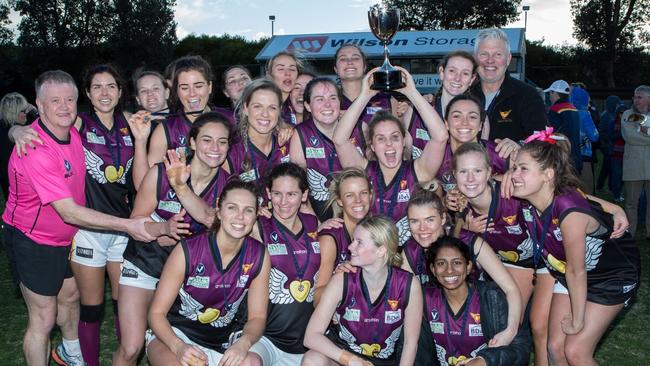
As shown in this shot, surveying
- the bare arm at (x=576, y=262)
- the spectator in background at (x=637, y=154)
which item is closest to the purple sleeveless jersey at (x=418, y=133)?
the bare arm at (x=576, y=262)

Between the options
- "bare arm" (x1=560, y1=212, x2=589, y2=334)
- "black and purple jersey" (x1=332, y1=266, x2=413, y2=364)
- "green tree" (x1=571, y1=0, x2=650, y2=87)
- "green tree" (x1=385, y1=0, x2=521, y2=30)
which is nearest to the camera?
"bare arm" (x1=560, y1=212, x2=589, y2=334)

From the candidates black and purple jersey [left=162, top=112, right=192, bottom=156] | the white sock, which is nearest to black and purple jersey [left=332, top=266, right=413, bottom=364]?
black and purple jersey [left=162, top=112, right=192, bottom=156]

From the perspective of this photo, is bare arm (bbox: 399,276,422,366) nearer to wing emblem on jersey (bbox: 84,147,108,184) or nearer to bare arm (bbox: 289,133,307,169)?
bare arm (bbox: 289,133,307,169)

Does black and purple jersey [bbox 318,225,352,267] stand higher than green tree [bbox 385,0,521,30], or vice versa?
green tree [bbox 385,0,521,30]

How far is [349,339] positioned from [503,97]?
2.17 meters

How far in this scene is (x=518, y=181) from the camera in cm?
337

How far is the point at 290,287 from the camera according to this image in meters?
3.71

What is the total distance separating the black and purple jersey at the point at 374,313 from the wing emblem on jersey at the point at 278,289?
1.08 ft

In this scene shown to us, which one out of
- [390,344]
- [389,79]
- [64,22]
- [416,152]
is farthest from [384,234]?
[64,22]

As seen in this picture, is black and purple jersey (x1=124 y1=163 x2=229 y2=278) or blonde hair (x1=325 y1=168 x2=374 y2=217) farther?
blonde hair (x1=325 y1=168 x2=374 y2=217)

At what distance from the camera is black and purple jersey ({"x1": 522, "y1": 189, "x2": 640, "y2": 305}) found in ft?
10.9

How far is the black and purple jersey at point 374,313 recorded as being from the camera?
11.5 feet

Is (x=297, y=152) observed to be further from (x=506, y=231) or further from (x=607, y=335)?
(x=607, y=335)

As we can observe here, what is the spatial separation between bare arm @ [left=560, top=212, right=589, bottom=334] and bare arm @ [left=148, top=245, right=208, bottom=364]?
1.99 m
